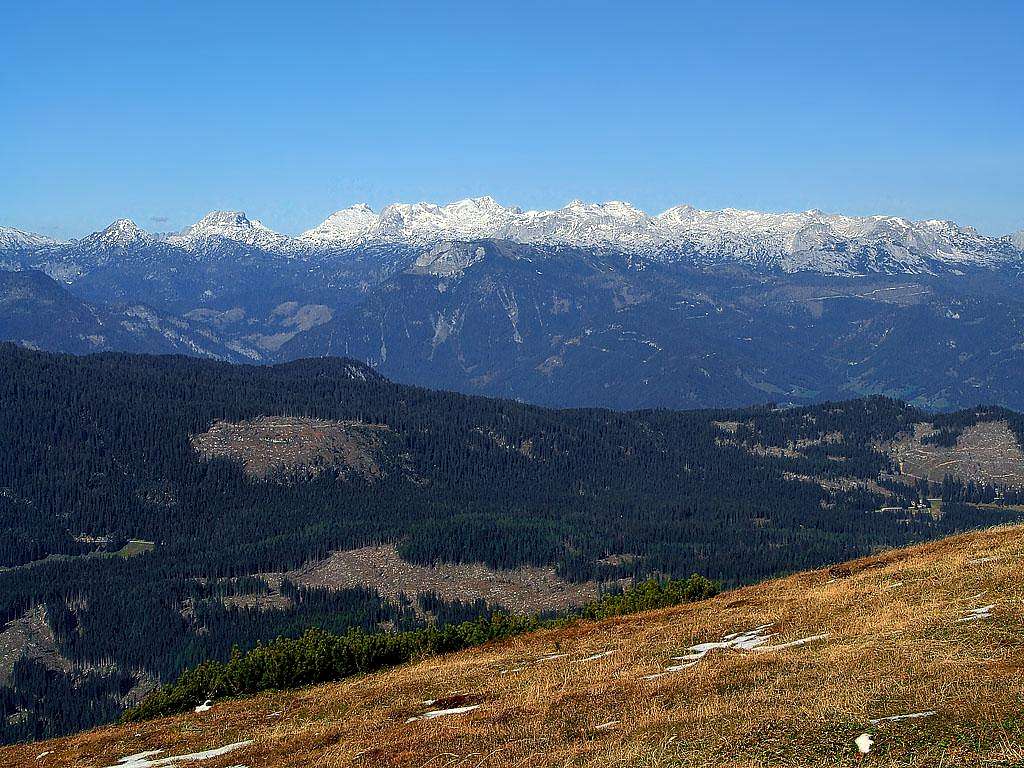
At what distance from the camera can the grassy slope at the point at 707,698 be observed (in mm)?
33438

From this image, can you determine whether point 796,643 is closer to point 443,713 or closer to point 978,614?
point 978,614

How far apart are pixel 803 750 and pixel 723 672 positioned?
12.6 m

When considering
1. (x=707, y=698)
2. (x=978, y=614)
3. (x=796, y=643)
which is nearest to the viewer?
(x=707, y=698)

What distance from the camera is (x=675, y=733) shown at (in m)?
36.2

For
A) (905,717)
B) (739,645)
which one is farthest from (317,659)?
(905,717)

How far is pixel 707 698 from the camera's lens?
40.5 meters

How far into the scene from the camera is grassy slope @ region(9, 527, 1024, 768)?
33438mm

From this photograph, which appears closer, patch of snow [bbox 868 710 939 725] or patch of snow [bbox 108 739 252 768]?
patch of snow [bbox 868 710 939 725]

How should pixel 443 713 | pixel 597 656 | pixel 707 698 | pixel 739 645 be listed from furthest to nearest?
pixel 597 656, pixel 739 645, pixel 443 713, pixel 707 698

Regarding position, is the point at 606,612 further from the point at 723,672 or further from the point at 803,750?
the point at 803,750

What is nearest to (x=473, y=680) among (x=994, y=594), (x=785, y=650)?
(x=785, y=650)

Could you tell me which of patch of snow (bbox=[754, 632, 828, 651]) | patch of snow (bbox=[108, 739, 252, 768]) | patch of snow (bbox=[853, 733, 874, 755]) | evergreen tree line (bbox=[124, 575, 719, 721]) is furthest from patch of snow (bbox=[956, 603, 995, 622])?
evergreen tree line (bbox=[124, 575, 719, 721])

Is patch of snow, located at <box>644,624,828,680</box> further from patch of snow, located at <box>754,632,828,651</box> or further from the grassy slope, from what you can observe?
the grassy slope

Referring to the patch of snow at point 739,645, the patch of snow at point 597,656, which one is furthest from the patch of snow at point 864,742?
the patch of snow at point 597,656
